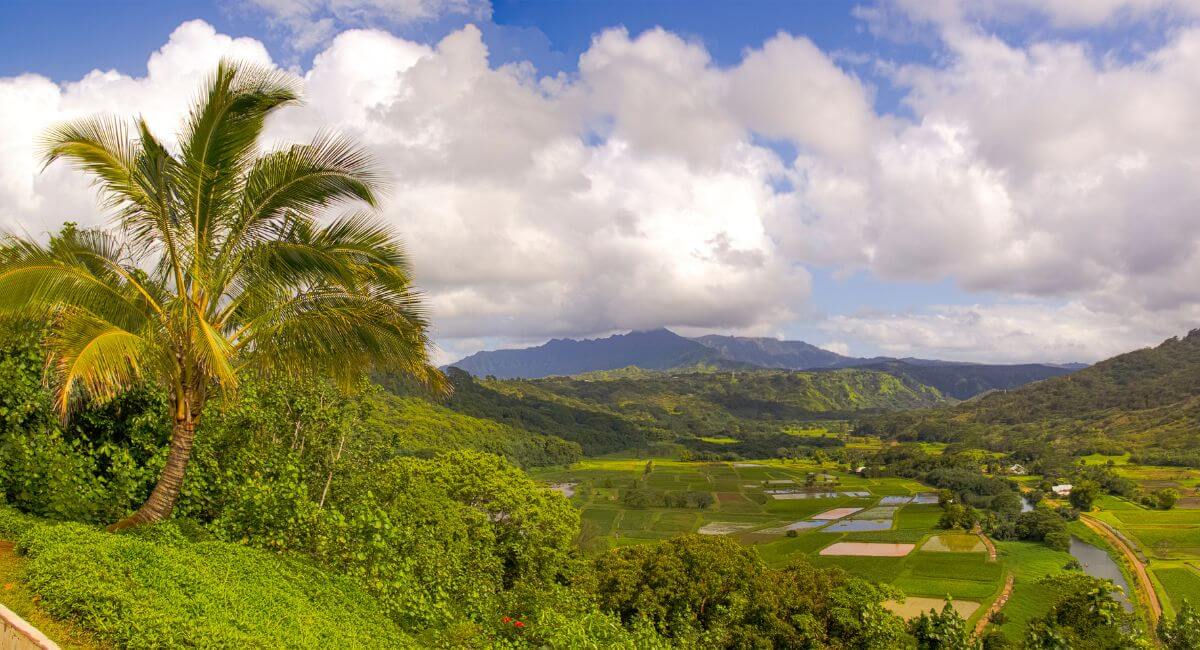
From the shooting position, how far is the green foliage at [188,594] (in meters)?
6.62

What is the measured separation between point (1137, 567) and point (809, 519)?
36005 mm

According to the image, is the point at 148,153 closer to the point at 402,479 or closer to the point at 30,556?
the point at 30,556

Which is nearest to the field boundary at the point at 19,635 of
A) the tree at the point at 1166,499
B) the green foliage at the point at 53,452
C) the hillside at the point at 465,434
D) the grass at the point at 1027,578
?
the green foliage at the point at 53,452

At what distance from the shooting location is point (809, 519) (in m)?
84.8

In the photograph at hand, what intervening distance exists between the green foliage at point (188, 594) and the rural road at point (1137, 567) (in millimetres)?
43326

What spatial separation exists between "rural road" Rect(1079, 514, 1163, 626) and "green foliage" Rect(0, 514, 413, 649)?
43326mm

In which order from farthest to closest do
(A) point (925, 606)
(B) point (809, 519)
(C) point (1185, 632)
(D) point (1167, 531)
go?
(B) point (809, 519) → (D) point (1167, 531) → (A) point (925, 606) → (C) point (1185, 632)

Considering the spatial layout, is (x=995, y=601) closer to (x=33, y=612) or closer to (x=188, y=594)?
(x=188, y=594)

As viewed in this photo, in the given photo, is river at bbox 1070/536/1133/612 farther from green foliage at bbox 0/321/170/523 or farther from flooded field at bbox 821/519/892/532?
green foliage at bbox 0/321/170/523

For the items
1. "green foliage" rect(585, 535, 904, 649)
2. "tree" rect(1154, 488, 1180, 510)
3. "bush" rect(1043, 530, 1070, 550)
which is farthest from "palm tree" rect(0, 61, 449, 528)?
"tree" rect(1154, 488, 1180, 510)

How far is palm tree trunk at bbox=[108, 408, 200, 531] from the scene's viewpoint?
1012cm

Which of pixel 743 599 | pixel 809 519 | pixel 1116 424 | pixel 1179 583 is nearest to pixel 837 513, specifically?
pixel 809 519

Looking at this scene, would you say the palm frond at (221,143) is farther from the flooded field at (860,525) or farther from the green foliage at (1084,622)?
the flooded field at (860,525)

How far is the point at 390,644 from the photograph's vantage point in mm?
8820
